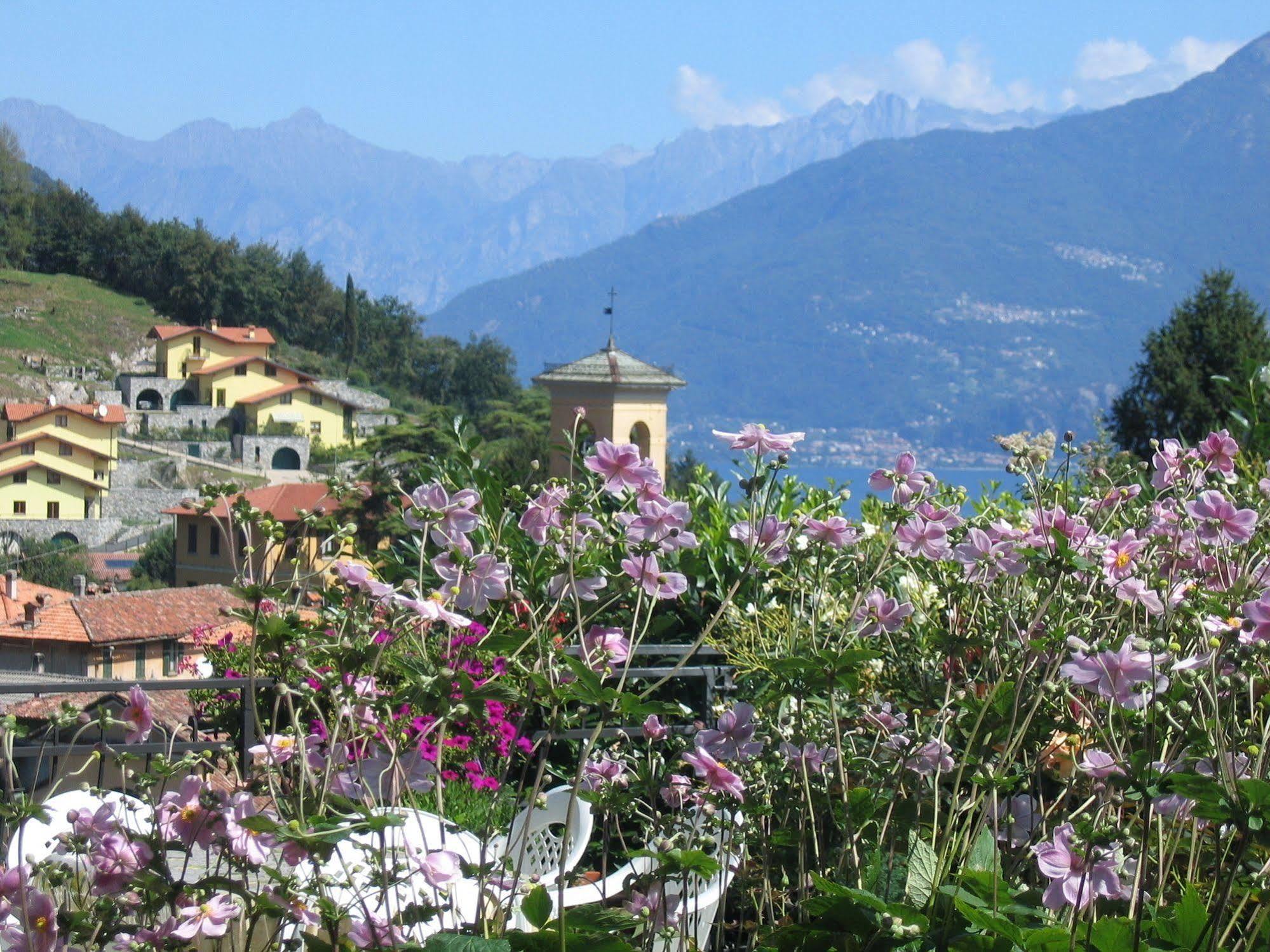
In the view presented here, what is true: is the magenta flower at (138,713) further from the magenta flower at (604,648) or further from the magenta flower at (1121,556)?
the magenta flower at (1121,556)

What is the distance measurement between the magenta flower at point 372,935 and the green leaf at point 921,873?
1.57 feet

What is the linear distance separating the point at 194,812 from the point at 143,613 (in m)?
21.9

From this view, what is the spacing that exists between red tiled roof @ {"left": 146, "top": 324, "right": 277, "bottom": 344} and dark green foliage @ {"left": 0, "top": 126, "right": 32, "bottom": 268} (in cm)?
786

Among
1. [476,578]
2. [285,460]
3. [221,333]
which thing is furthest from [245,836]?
[221,333]

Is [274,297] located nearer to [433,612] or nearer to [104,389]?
[104,389]

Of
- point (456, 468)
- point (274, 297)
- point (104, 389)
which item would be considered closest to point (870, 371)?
point (274, 297)

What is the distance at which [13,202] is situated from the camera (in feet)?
194

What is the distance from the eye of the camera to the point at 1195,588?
133 cm

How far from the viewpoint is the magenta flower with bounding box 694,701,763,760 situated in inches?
56.1

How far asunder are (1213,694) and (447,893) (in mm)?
659

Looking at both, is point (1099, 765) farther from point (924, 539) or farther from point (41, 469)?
point (41, 469)

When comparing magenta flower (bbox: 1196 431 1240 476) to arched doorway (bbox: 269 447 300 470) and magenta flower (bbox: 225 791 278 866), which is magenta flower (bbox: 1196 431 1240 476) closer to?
magenta flower (bbox: 225 791 278 866)

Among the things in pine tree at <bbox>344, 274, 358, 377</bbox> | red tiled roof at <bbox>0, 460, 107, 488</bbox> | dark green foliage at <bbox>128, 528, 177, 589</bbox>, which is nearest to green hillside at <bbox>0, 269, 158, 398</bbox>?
red tiled roof at <bbox>0, 460, 107, 488</bbox>

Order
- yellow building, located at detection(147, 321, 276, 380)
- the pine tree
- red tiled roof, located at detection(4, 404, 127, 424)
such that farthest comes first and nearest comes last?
the pine tree < yellow building, located at detection(147, 321, 276, 380) < red tiled roof, located at detection(4, 404, 127, 424)
